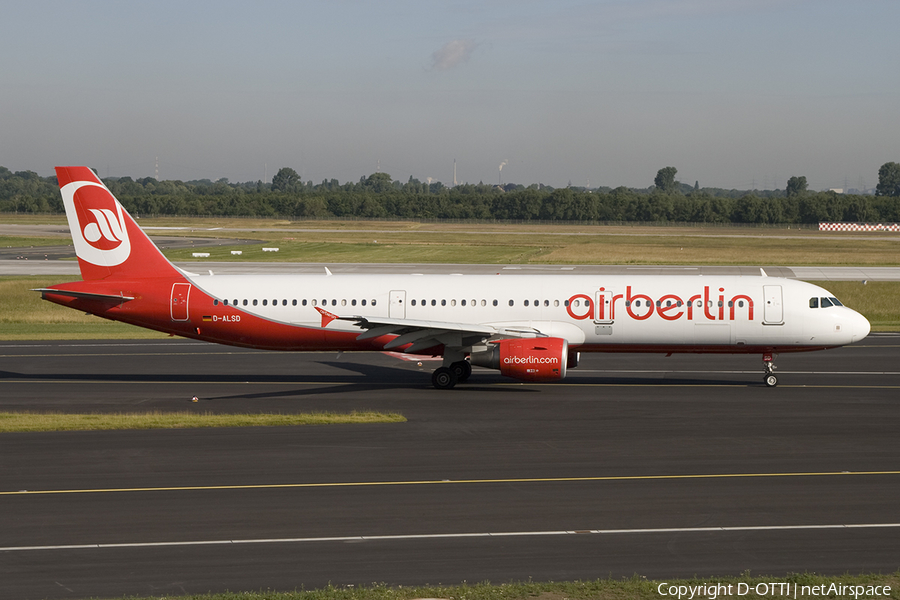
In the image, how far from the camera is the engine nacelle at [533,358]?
29.6 m

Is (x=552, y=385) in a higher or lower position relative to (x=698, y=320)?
lower

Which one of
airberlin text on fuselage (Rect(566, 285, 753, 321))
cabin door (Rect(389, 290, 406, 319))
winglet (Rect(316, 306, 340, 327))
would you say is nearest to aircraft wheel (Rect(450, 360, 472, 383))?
cabin door (Rect(389, 290, 406, 319))

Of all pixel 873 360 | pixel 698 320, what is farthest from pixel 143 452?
pixel 873 360

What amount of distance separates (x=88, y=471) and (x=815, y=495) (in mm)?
16403

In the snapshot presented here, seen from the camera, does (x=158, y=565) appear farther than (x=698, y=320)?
No

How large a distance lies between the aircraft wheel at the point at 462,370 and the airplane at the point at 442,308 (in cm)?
5

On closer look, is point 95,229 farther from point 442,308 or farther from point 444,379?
point 444,379

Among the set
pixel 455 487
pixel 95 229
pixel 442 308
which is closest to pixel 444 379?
pixel 442 308

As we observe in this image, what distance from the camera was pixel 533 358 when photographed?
29734 millimetres

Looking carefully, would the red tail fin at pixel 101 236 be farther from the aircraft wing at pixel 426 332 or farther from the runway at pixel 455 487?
the aircraft wing at pixel 426 332

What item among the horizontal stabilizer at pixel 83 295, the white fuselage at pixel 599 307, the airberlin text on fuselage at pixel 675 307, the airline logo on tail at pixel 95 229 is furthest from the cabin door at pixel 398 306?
the airline logo on tail at pixel 95 229

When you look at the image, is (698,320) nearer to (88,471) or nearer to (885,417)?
(885,417)

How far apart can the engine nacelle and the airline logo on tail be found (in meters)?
15.1

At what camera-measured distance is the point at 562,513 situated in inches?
680
